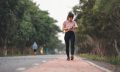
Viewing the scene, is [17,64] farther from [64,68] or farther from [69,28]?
[64,68]

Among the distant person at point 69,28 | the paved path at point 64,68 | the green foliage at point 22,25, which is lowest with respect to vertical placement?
the paved path at point 64,68

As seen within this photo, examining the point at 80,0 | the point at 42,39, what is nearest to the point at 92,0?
the point at 80,0

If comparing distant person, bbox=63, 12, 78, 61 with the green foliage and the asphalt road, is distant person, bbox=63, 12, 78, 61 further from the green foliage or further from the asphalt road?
the green foliage

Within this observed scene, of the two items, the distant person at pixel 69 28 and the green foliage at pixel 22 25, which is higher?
the green foliage at pixel 22 25

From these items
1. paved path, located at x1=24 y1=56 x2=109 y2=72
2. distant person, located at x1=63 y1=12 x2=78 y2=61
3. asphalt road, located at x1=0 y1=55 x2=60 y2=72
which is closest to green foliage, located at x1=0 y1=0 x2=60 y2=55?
asphalt road, located at x1=0 y1=55 x2=60 y2=72

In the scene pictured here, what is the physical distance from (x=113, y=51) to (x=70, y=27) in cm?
2183

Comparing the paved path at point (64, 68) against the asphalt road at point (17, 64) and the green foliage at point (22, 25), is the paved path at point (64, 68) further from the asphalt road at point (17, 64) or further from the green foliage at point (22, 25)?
the green foliage at point (22, 25)

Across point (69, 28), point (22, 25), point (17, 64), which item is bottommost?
point (17, 64)

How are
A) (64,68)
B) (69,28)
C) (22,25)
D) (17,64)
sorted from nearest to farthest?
(64,68), (69,28), (17,64), (22,25)

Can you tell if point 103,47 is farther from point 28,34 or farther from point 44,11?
point 44,11

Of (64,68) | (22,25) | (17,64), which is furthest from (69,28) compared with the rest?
(22,25)

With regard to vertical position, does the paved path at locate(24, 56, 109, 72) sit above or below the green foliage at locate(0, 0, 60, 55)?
below

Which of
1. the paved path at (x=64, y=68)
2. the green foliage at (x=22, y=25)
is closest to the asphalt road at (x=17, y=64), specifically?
the paved path at (x=64, y=68)

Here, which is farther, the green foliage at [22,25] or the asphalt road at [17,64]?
the green foliage at [22,25]
